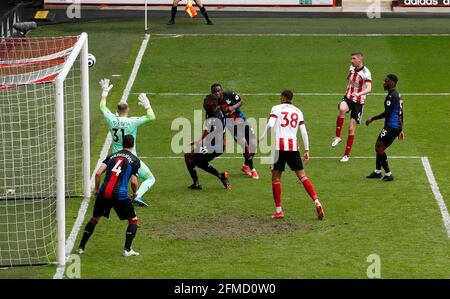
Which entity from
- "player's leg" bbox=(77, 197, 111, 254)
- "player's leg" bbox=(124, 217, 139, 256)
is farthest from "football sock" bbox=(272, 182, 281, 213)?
"player's leg" bbox=(77, 197, 111, 254)

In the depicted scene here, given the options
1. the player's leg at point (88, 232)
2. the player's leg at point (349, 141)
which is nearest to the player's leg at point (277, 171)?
the player's leg at point (88, 232)

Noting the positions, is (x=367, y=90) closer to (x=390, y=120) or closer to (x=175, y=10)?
(x=390, y=120)

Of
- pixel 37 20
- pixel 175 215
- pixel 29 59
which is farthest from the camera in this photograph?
pixel 37 20

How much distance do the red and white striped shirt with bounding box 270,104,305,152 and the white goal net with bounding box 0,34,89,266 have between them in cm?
384

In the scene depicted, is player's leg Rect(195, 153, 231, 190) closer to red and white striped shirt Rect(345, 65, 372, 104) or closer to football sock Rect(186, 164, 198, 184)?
football sock Rect(186, 164, 198, 184)

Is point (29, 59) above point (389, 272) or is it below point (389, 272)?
above

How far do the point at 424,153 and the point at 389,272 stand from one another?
8.38m

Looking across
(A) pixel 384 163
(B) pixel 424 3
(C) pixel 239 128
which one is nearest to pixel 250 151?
(C) pixel 239 128

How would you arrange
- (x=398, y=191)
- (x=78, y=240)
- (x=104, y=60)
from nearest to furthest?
(x=78, y=240)
(x=398, y=191)
(x=104, y=60)

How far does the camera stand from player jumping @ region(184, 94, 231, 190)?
77.1 feet

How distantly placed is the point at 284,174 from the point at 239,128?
1.37 meters

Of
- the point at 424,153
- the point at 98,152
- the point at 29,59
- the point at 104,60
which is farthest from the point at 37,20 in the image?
the point at 424,153
